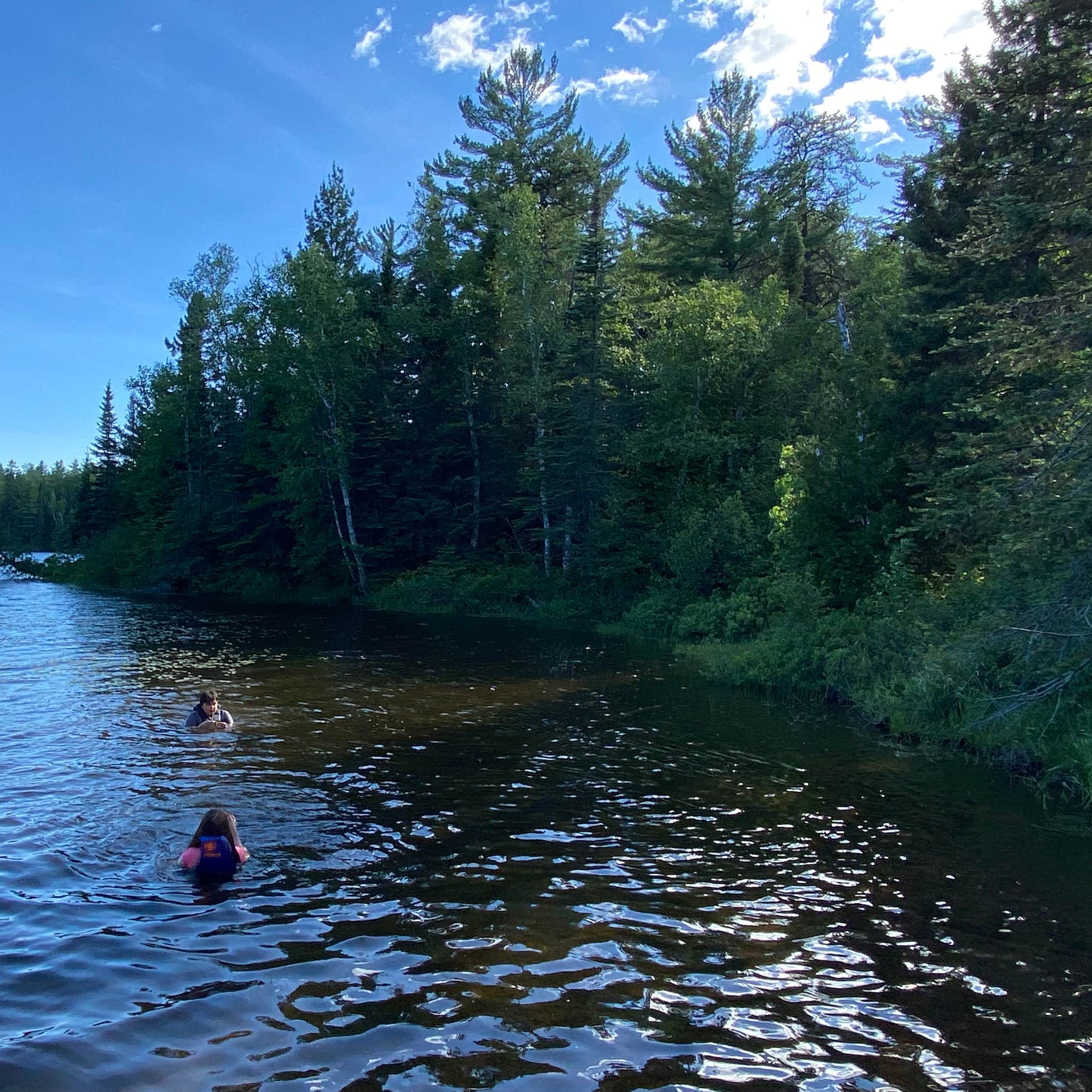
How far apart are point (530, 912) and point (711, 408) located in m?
29.9

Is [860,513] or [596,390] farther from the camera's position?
[596,390]

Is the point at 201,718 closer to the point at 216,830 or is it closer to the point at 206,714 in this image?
the point at 206,714

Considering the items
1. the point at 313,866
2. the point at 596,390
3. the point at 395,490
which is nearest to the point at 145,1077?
the point at 313,866

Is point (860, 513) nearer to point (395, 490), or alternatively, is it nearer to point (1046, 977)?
point (1046, 977)

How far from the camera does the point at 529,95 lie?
4238 cm

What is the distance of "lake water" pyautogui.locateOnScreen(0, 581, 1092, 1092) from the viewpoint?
512 centimetres

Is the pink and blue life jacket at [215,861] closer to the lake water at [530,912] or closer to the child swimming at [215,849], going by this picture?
the child swimming at [215,849]

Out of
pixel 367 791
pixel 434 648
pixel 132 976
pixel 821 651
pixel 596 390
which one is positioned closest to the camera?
pixel 132 976

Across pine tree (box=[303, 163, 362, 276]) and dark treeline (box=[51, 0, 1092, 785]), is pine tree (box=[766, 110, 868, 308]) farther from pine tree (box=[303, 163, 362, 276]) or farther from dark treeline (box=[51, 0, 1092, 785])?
pine tree (box=[303, 163, 362, 276])

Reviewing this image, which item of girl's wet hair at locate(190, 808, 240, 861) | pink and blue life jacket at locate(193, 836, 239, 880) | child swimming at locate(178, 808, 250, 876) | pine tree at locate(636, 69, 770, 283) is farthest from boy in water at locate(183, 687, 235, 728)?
pine tree at locate(636, 69, 770, 283)

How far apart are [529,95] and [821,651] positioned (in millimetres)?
36411

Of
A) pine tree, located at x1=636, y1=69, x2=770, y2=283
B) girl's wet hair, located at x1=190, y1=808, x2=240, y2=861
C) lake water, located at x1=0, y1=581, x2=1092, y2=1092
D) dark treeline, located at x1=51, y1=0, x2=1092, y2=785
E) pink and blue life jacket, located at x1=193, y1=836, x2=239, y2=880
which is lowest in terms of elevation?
lake water, located at x1=0, y1=581, x2=1092, y2=1092

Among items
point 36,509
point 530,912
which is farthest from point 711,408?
point 36,509

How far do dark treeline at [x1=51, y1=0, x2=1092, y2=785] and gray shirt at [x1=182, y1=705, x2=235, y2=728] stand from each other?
1134cm
